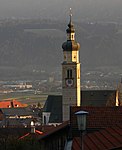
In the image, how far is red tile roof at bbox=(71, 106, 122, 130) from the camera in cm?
1711

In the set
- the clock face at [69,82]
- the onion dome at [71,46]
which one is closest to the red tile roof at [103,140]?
the clock face at [69,82]

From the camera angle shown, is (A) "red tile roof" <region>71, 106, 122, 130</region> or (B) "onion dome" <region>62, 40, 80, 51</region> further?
(B) "onion dome" <region>62, 40, 80, 51</region>

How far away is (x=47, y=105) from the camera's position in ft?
211

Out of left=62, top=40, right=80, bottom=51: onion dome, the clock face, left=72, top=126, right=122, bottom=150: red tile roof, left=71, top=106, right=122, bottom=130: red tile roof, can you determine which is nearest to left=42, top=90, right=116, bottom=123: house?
the clock face

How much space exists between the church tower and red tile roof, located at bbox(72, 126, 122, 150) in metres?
42.4

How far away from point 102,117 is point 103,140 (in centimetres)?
353

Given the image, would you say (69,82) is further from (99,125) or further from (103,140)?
(103,140)

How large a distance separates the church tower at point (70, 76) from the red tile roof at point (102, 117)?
1576 inches

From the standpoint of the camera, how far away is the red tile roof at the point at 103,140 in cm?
1292

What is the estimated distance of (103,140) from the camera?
13.9m

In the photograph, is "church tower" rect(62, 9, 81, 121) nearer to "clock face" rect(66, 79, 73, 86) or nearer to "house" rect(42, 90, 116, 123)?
"clock face" rect(66, 79, 73, 86)

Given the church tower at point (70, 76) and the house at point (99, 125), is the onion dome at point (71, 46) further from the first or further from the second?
the house at point (99, 125)

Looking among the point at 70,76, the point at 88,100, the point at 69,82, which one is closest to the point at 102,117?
the point at 70,76

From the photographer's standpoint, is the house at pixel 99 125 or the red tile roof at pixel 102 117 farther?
the red tile roof at pixel 102 117
